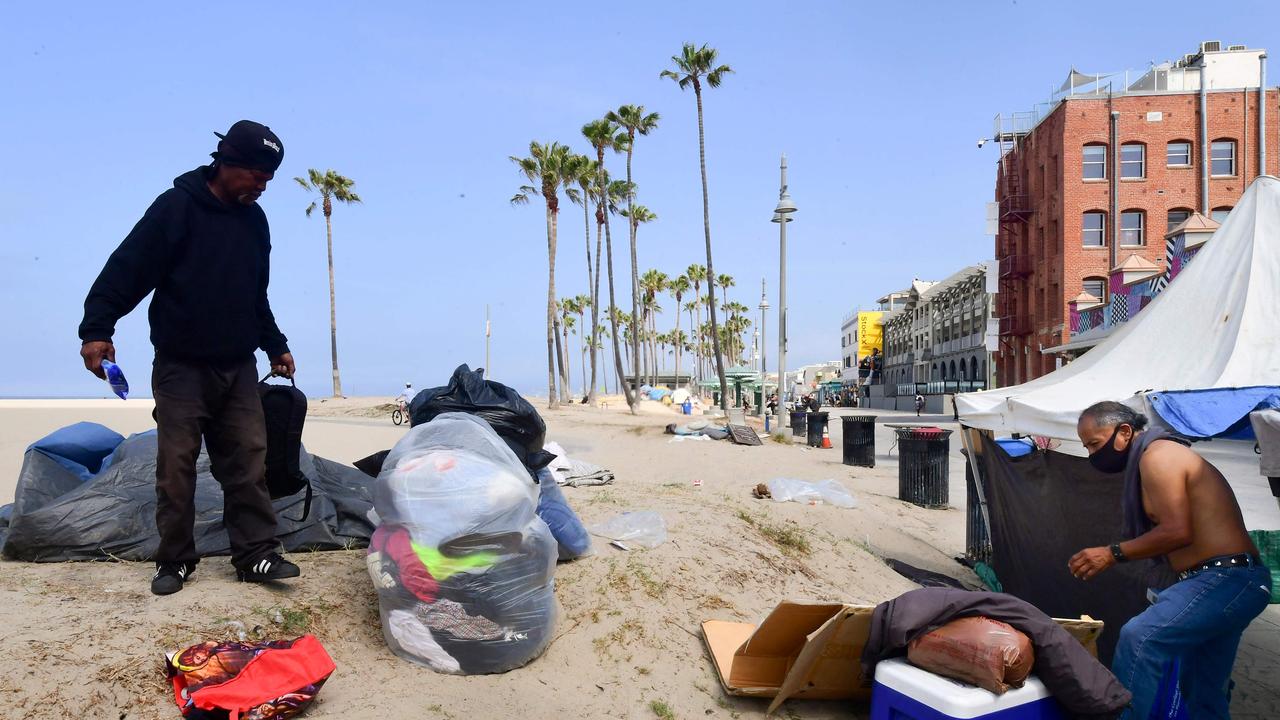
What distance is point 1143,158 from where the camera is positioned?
3434cm

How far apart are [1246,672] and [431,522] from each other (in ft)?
16.8

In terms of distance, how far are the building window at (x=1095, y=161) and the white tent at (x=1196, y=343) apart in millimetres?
33346

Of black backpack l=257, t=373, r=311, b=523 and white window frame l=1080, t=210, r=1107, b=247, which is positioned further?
white window frame l=1080, t=210, r=1107, b=247

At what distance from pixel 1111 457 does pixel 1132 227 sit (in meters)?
37.3

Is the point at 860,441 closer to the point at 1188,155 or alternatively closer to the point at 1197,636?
the point at 1197,636

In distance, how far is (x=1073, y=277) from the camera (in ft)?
115

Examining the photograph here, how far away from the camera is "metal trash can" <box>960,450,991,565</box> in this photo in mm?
7414

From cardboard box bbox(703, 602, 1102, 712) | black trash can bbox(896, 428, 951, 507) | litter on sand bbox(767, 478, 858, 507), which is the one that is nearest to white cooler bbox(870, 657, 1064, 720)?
cardboard box bbox(703, 602, 1102, 712)

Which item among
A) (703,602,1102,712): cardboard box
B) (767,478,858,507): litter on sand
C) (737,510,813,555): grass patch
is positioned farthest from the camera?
(767,478,858,507): litter on sand

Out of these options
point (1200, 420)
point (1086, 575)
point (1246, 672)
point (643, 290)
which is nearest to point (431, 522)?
point (1086, 575)

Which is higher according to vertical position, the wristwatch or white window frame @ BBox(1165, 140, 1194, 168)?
white window frame @ BBox(1165, 140, 1194, 168)

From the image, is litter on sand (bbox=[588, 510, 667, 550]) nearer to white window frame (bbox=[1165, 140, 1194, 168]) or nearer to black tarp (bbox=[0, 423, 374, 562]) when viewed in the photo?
black tarp (bbox=[0, 423, 374, 562])

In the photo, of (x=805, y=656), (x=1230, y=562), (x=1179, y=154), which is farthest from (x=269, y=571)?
(x=1179, y=154)

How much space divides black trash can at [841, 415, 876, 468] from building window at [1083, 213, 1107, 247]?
85.8ft
